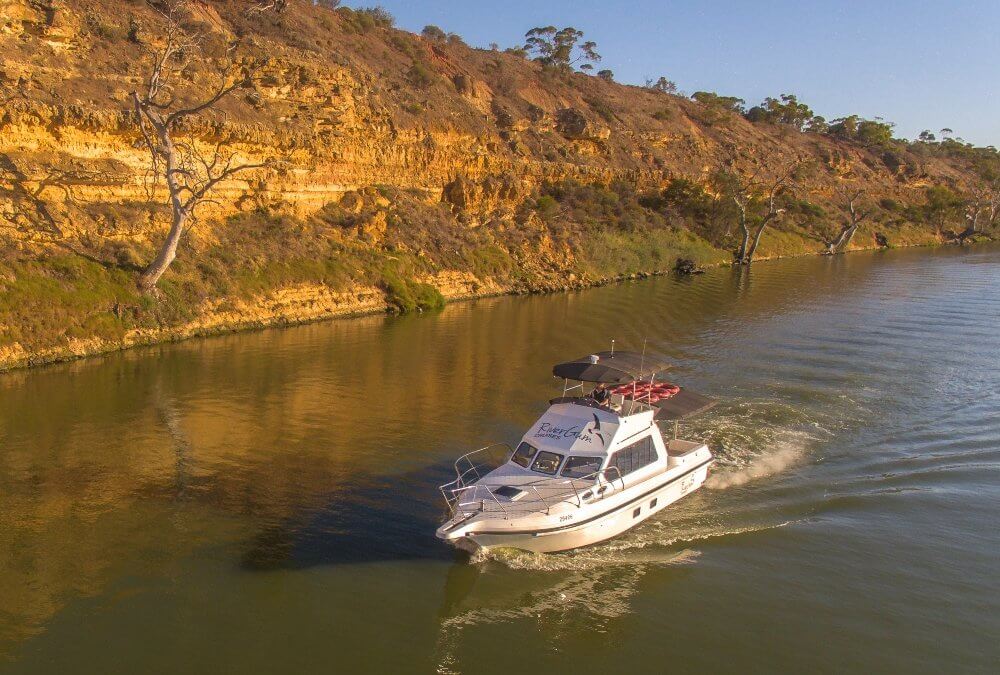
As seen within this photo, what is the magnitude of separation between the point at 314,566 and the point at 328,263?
→ 25205 mm

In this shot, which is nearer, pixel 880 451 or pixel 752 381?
pixel 880 451

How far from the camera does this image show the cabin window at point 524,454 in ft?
48.9

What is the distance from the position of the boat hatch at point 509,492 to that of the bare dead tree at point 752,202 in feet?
183

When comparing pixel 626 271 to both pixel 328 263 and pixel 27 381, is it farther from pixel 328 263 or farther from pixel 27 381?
pixel 27 381

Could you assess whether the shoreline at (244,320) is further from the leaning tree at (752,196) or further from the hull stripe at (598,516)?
the leaning tree at (752,196)

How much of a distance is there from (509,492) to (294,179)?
94.2 ft

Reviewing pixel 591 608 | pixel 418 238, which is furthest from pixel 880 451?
pixel 418 238

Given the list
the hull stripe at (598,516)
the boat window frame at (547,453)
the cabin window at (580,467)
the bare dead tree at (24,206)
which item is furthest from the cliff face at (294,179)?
the cabin window at (580,467)

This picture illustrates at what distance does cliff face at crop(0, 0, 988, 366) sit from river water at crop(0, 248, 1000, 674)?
3.79 metres

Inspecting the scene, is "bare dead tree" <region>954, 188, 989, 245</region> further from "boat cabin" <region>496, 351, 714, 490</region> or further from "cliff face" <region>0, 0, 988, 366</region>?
"boat cabin" <region>496, 351, 714, 490</region>

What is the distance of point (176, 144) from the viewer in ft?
109

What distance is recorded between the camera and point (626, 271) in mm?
54406

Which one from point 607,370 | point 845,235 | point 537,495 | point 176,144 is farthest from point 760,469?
point 845,235

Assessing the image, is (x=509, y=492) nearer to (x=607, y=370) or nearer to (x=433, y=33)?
(x=607, y=370)
